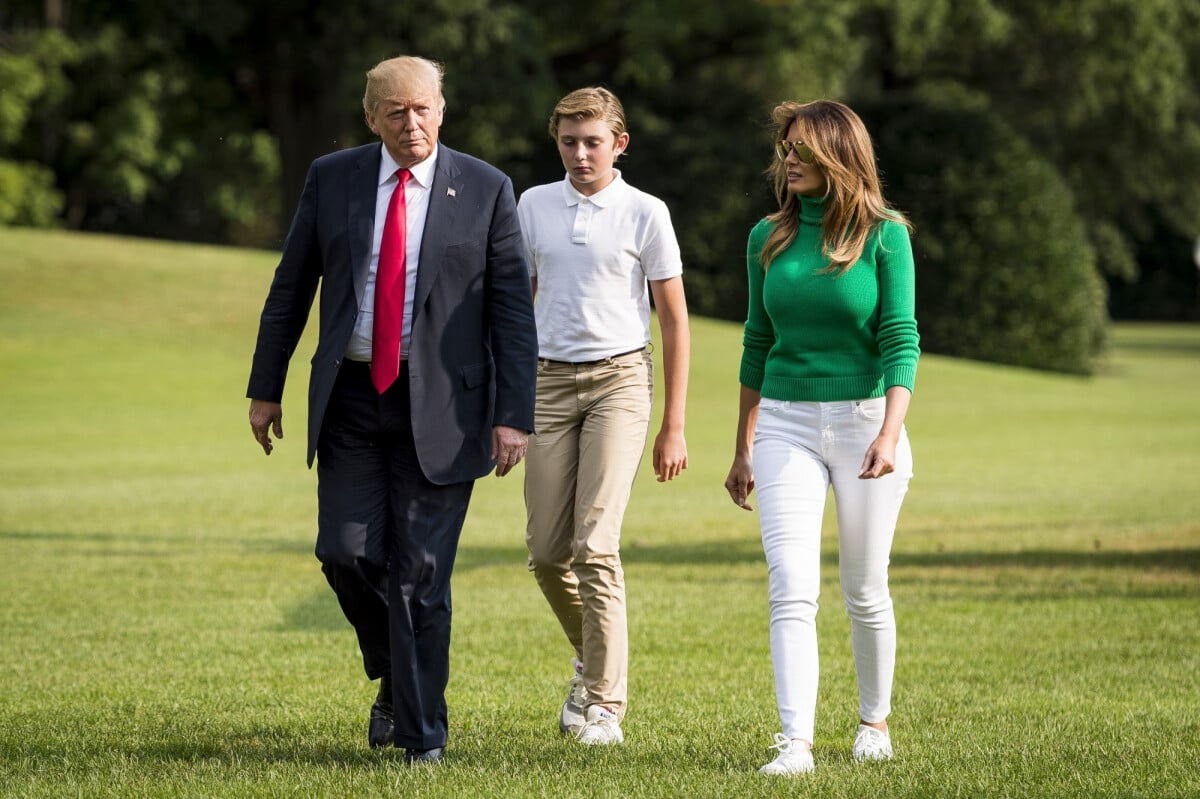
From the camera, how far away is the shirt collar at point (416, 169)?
17.1ft

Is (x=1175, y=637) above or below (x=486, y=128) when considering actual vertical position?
below

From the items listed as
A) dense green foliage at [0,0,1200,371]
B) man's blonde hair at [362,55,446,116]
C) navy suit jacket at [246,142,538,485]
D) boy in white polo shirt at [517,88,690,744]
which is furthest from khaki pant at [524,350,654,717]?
dense green foliage at [0,0,1200,371]

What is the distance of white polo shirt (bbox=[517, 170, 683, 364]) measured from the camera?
18.9 feet

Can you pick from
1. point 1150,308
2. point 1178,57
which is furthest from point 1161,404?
point 1150,308

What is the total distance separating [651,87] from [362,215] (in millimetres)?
32331

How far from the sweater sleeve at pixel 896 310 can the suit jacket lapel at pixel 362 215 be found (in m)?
1.52

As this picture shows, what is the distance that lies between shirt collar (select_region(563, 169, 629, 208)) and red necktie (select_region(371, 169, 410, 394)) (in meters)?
0.82

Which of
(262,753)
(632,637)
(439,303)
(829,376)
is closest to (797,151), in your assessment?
(829,376)

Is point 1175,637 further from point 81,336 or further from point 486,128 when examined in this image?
point 486,128

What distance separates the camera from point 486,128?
32.4 m

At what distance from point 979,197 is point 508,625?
2660 centimetres

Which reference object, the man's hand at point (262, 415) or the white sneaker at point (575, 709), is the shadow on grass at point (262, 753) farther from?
the man's hand at point (262, 415)

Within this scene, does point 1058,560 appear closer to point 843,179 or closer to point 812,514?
point 812,514

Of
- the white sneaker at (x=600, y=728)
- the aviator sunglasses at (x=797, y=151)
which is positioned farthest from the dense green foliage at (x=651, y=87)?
the aviator sunglasses at (x=797, y=151)
